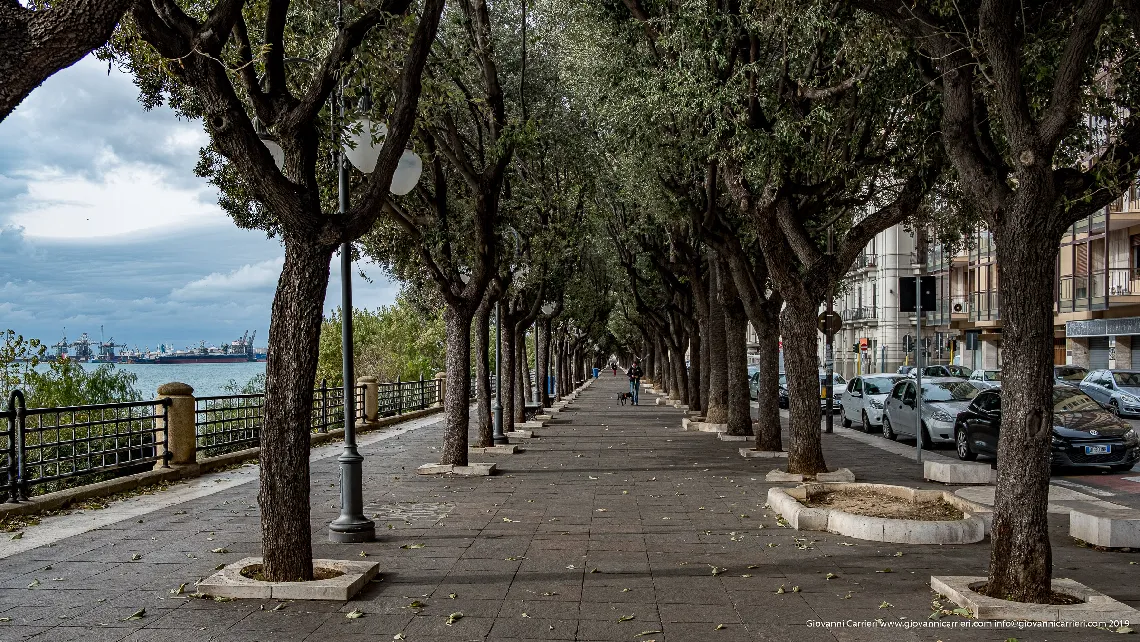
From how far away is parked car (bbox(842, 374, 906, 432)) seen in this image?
83.9ft

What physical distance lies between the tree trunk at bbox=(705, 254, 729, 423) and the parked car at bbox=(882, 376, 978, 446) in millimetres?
3829

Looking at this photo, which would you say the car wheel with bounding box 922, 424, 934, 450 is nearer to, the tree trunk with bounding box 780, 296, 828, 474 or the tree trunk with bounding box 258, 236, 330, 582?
the tree trunk with bounding box 780, 296, 828, 474

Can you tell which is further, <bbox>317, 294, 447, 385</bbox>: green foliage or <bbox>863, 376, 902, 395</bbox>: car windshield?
<bbox>317, 294, 447, 385</bbox>: green foliage

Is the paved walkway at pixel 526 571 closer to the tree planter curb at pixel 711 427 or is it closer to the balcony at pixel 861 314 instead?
the tree planter curb at pixel 711 427

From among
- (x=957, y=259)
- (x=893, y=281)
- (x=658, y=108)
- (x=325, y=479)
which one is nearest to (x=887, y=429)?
(x=658, y=108)

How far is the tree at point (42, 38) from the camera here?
4.13 m

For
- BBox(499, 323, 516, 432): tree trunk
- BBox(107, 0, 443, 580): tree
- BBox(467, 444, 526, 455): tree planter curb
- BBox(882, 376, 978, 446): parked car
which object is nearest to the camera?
BBox(107, 0, 443, 580): tree

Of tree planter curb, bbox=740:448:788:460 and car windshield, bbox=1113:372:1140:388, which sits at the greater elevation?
car windshield, bbox=1113:372:1140:388

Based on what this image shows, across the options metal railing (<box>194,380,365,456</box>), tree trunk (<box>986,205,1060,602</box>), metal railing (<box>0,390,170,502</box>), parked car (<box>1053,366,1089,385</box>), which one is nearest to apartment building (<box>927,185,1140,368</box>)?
parked car (<box>1053,366,1089,385</box>)

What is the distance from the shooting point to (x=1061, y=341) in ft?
149

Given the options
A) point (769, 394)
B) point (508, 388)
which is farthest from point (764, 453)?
point (508, 388)

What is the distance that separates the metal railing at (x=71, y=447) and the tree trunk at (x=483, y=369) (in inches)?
217

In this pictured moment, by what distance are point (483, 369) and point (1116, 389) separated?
2074 centimetres

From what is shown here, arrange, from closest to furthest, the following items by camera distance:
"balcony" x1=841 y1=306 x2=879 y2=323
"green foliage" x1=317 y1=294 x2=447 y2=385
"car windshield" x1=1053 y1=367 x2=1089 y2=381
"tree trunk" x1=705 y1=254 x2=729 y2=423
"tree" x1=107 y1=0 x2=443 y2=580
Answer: "tree" x1=107 y1=0 x2=443 y2=580 < "tree trunk" x1=705 y1=254 x2=729 y2=423 < "car windshield" x1=1053 y1=367 x2=1089 y2=381 < "green foliage" x1=317 y1=294 x2=447 y2=385 < "balcony" x1=841 y1=306 x2=879 y2=323
